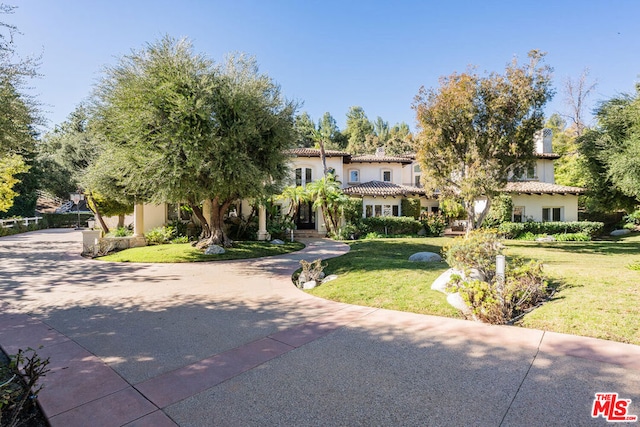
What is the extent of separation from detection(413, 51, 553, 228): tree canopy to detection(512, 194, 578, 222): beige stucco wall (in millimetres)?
12271

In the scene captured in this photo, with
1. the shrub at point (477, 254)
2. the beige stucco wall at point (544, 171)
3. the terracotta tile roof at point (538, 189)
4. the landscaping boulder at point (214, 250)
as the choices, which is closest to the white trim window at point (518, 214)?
the terracotta tile roof at point (538, 189)

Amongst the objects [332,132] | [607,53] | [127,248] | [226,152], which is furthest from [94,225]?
[332,132]

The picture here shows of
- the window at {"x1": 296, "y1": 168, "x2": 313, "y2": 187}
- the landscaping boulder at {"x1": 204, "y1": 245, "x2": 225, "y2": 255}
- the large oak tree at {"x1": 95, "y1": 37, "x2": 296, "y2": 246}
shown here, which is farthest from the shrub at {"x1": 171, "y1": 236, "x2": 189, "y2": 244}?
the window at {"x1": 296, "y1": 168, "x2": 313, "y2": 187}

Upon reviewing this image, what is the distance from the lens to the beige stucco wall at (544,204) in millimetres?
23750

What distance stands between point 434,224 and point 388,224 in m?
3.57

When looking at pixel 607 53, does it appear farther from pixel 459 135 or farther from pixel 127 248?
pixel 127 248

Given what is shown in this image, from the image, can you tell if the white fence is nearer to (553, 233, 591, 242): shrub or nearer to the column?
the column

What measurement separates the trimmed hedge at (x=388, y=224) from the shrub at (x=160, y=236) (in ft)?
41.2

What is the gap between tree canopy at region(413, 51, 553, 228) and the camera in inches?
494

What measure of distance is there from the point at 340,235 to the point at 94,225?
64.0 ft

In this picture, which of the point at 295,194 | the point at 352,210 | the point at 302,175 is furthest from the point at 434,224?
the point at 302,175

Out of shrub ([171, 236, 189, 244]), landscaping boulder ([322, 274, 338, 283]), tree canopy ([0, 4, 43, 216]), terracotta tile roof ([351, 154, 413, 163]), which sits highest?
terracotta tile roof ([351, 154, 413, 163])

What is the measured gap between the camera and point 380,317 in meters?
5.48

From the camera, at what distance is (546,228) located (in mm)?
22344
